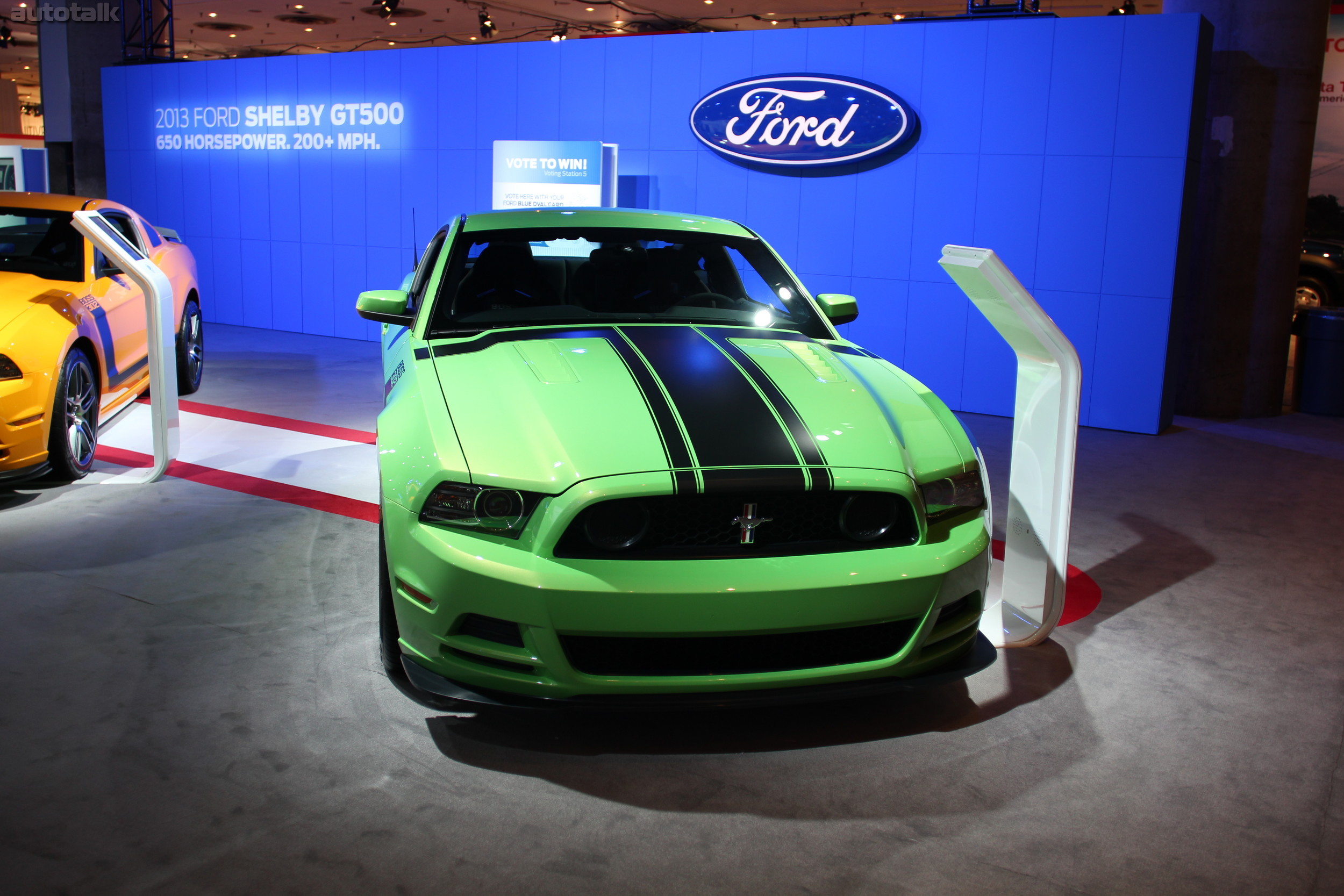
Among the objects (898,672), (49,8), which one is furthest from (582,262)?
(49,8)

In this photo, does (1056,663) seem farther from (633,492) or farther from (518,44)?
(518,44)

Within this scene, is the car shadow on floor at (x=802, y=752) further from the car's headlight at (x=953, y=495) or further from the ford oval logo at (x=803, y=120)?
the ford oval logo at (x=803, y=120)

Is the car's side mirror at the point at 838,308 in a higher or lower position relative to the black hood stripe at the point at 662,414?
higher

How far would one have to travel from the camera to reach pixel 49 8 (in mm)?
13719

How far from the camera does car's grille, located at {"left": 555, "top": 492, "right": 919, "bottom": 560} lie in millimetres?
2281

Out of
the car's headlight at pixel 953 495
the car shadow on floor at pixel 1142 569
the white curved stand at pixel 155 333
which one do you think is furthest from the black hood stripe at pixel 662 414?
the white curved stand at pixel 155 333

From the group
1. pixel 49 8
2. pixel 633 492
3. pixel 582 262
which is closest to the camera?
pixel 633 492

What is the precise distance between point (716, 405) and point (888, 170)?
5.86 metres

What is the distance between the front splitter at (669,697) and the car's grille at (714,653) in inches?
2.0

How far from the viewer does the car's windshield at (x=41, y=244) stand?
5.26m

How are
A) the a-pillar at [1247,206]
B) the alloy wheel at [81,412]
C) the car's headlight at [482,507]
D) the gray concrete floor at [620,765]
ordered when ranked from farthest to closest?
the a-pillar at [1247,206], the alloy wheel at [81,412], the car's headlight at [482,507], the gray concrete floor at [620,765]

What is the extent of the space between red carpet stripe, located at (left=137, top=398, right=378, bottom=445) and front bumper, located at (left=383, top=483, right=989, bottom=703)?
3.83 m

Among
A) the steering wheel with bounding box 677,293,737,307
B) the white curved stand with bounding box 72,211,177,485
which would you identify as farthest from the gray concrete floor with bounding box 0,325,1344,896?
the steering wheel with bounding box 677,293,737,307

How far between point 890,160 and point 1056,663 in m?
5.55
